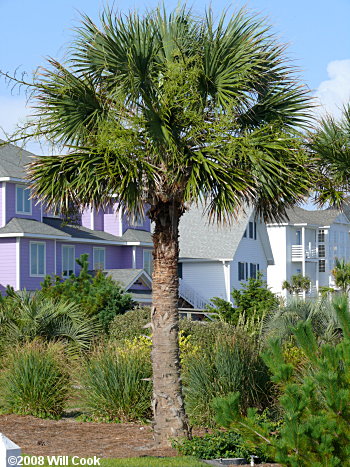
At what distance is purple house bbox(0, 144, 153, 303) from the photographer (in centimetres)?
3384

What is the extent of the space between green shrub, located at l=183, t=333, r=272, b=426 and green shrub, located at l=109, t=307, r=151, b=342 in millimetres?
7710

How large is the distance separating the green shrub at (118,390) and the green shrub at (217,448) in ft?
9.84

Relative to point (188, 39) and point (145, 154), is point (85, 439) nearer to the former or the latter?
point (145, 154)

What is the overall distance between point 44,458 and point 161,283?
321 centimetres

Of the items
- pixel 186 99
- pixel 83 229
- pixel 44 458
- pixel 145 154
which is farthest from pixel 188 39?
pixel 83 229

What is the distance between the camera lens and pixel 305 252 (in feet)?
210

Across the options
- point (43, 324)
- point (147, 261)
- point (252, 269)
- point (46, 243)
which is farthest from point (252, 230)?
point (43, 324)

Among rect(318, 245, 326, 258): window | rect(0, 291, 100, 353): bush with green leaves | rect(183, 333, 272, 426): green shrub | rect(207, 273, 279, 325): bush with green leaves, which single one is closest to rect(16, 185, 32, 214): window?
rect(207, 273, 279, 325): bush with green leaves

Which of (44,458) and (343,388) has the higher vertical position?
(343,388)

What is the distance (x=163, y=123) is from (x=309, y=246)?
55.2 metres

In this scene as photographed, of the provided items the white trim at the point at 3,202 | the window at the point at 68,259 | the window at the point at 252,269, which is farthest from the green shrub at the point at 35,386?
the window at the point at 252,269

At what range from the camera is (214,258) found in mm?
48219

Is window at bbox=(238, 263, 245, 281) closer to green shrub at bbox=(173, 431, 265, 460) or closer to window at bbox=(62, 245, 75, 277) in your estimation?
window at bbox=(62, 245, 75, 277)

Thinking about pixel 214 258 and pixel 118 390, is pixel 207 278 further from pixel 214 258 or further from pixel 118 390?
pixel 118 390
